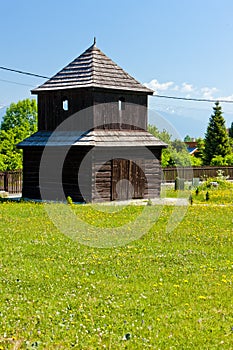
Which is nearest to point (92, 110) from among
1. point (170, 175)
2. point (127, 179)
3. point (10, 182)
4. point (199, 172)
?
point (127, 179)

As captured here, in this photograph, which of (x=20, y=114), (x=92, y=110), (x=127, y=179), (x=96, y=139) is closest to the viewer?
(x=96, y=139)

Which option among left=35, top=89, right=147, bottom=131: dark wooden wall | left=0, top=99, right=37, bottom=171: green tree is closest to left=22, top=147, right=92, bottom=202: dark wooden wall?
left=35, top=89, right=147, bottom=131: dark wooden wall

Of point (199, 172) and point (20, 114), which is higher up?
point (20, 114)

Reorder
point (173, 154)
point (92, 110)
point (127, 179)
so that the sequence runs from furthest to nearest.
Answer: point (173, 154) → point (127, 179) → point (92, 110)

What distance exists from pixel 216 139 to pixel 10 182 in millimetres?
36047

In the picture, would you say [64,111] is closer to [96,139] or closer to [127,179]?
[96,139]

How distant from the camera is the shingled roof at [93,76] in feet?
80.3

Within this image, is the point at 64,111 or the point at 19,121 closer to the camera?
the point at 64,111

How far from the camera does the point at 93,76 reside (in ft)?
80.2

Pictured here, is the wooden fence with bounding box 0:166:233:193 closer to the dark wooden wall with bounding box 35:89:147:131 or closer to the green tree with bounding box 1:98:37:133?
the dark wooden wall with bounding box 35:89:147:131

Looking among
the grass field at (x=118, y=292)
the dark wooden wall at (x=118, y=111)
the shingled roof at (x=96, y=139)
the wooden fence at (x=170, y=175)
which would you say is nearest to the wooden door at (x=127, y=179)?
the shingled roof at (x=96, y=139)

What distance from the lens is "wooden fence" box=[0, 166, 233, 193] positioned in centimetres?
3133

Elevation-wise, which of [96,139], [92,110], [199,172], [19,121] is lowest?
[199,172]

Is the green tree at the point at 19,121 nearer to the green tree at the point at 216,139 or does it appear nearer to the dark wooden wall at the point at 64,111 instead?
the green tree at the point at 216,139
